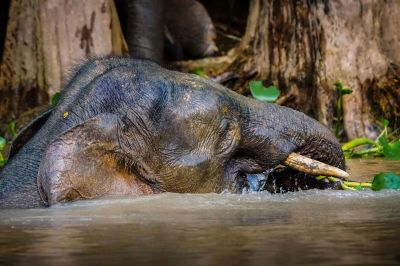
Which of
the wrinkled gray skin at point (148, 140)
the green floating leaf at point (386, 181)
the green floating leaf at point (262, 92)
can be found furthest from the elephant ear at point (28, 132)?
the green floating leaf at point (262, 92)

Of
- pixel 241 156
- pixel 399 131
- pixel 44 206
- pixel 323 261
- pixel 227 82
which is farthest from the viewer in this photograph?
pixel 227 82

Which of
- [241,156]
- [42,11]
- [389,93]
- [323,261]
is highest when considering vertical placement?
[42,11]

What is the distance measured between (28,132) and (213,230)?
76.8 inches

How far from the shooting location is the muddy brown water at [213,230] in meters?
3.29

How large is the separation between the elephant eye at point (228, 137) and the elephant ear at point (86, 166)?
0.43 m

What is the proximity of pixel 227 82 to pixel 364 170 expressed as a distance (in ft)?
10.1

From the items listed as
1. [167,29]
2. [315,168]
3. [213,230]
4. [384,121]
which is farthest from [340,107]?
[213,230]

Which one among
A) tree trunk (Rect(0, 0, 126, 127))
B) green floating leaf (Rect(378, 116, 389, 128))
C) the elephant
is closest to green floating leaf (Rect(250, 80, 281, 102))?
green floating leaf (Rect(378, 116, 389, 128))

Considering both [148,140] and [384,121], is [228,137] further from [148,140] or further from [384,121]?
[384,121]

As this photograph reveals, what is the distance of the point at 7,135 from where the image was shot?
29.6ft

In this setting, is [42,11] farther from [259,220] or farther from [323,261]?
[323,261]

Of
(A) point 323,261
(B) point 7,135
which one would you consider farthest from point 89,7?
(A) point 323,261

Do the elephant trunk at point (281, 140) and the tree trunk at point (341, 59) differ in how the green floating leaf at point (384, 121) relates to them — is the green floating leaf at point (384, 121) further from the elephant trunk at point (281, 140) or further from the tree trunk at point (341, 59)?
the elephant trunk at point (281, 140)

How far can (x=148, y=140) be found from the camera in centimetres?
527
